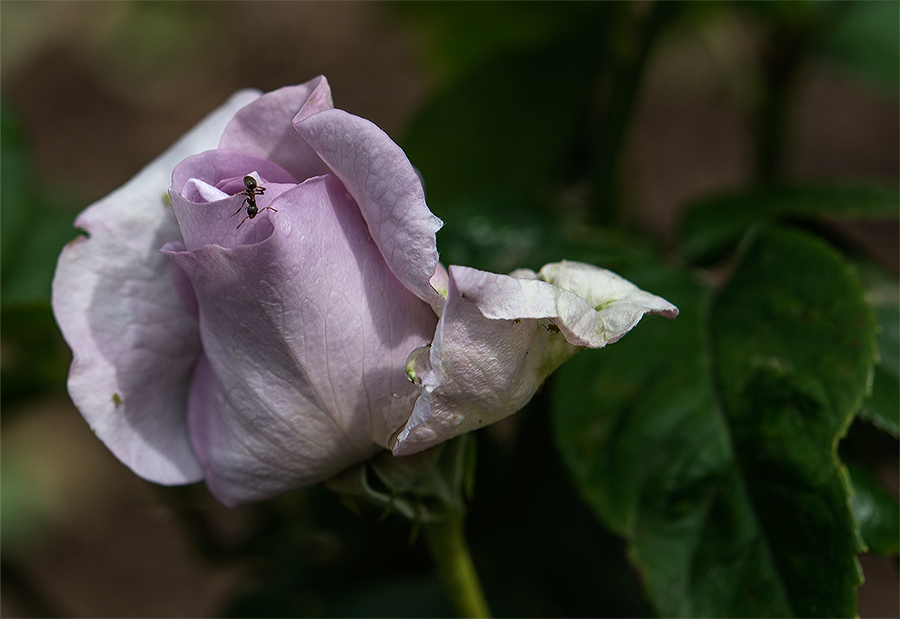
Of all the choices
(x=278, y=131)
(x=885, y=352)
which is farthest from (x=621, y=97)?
(x=278, y=131)

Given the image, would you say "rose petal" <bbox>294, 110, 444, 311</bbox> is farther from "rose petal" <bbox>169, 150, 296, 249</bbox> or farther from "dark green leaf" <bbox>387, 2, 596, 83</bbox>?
"dark green leaf" <bbox>387, 2, 596, 83</bbox>

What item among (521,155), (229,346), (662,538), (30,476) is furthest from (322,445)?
(30,476)

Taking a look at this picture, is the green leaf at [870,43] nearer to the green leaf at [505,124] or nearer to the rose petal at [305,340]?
the green leaf at [505,124]

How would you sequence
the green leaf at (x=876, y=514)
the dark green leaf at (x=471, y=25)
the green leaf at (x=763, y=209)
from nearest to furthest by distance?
the green leaf at (x=876, y=514) < the green leaf at (x=763, y=209) < the dark green leaf at (x=471, y=25)

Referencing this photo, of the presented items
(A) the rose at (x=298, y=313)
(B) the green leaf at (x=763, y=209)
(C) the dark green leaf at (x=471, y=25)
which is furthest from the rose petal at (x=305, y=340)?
(C) the dark green leaf at (x=471, y=25)

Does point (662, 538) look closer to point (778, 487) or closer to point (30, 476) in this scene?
point (778, 487)

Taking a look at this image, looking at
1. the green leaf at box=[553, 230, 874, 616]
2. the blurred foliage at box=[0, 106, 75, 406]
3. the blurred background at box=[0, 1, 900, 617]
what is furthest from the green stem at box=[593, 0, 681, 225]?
the blurred foliage at box=[0, 106, 75, 406]
